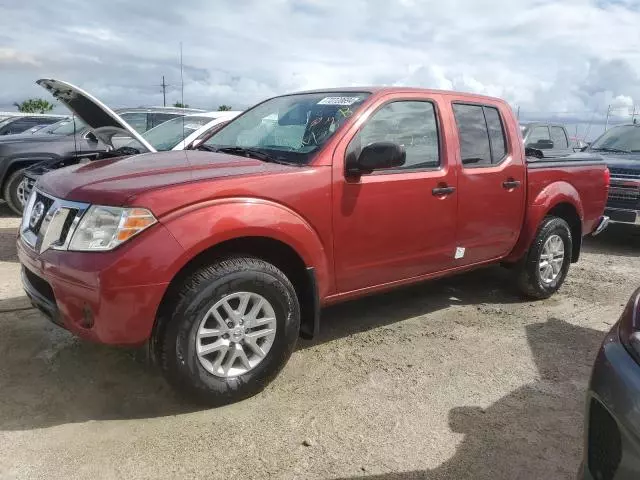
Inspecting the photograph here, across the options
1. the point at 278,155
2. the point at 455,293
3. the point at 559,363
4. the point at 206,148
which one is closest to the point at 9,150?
the point at 206,148

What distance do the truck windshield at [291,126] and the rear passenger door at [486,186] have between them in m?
1.03

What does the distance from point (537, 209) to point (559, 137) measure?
29.3 feet

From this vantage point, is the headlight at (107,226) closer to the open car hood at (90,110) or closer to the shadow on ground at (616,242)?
the open car hood at (90,110)

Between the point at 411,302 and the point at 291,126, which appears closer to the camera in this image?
the point at 291,126

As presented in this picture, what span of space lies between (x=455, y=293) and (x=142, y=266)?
3402mm

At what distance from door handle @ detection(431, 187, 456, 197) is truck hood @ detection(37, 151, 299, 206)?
115 centimetres

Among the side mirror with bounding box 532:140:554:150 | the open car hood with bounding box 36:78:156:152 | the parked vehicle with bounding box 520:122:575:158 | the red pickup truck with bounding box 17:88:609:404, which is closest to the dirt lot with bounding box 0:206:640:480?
the red pickup truck with bounding box 17:88:609:404

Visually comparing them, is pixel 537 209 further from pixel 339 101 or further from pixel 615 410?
pixel 615 410

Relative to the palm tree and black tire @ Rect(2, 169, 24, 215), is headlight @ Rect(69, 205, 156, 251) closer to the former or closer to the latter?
black tire @ Rect(2, 169, 24, 215)

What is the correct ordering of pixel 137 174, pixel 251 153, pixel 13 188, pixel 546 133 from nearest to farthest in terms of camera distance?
pixel 137 174
pixel 251 153
pixel 13 188
pixel 546 133

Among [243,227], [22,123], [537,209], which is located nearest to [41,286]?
[243,227]

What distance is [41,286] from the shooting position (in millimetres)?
3146

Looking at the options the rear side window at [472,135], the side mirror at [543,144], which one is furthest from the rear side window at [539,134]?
the rear side window at [472,135]

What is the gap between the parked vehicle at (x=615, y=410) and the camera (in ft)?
5.71
